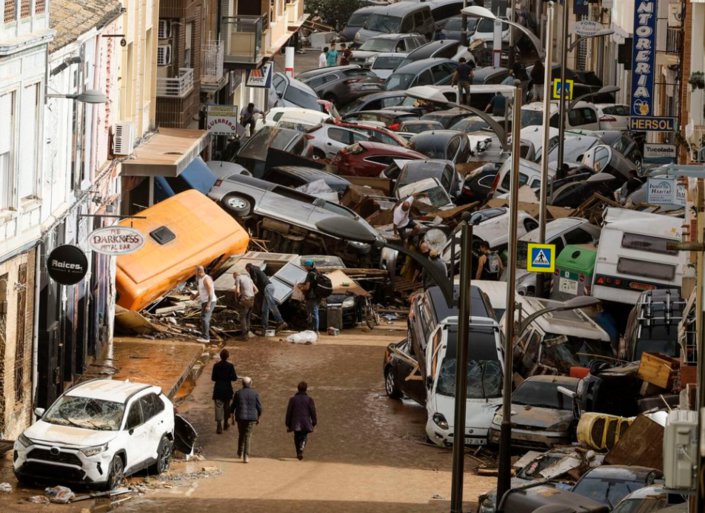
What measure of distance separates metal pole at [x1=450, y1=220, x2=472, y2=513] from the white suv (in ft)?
13.2

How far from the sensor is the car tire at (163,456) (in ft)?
79.1

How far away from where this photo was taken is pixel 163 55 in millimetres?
42750

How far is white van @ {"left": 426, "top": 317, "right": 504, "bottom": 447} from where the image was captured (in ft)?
87.4

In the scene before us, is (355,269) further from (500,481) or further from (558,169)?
(500,481)

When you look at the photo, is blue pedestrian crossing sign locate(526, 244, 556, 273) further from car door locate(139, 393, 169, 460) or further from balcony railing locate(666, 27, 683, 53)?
balcony railing locate(666, 27, 683, 53)

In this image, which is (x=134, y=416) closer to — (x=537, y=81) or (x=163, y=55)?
(x=163, y=55)

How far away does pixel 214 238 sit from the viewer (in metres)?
36.5

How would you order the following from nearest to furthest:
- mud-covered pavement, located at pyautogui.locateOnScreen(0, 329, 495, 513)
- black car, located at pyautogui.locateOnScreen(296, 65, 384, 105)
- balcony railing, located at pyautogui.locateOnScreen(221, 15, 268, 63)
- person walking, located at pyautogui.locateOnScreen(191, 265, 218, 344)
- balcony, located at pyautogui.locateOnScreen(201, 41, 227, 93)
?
1. mud-covered pavement, located at pyautogui.locateOnScreen(0, 329, 495, 513)
2. person walking, located at pyautogui.locateOnScreen(191, 265, 218, 344)
3. balcony, located at pyautogui.locateOnScreen(201, 41, 227, 93)
4. balcony railing, located at pyautogui.locateOnScreen(221, 15, 268, 63)
5. black car, located at pyautogui.locateOnScreen(296, 65, 384, 105)

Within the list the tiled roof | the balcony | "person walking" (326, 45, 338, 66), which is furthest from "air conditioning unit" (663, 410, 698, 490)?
"person walking" (326, 45, 338, 66)

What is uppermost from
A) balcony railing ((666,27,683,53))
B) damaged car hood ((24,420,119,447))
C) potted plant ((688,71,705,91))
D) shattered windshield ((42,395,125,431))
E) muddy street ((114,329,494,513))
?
potted plant ((688,71,705,91))

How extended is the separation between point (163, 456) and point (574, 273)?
43.5 ft

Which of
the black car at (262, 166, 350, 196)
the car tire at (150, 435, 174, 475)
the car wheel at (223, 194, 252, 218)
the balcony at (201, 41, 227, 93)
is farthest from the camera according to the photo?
the balcony at (201, 41, 227, 93)

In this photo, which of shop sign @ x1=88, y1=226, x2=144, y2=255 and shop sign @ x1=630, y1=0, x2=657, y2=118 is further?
shop sign @ x1=630, y1=0, x2=657, y2=118

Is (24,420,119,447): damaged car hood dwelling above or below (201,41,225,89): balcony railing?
below
